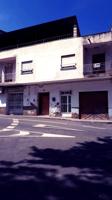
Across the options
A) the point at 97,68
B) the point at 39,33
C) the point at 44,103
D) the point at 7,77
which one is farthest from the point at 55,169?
the point at 39,33

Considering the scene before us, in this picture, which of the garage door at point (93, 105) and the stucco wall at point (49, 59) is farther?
the stucco wall at point (49, 59)

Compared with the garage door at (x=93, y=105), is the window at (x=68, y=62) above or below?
above

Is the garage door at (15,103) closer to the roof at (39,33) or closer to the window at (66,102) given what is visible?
the window at (66,102)

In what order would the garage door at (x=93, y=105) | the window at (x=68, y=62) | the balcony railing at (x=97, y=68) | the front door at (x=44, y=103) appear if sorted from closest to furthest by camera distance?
the garage door at (x=93, y=105), the balcony railing at (x=97, y=68), the window at (x=68, y=62), the front door at (x=44, y=103)

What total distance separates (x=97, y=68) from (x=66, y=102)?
13.3ft

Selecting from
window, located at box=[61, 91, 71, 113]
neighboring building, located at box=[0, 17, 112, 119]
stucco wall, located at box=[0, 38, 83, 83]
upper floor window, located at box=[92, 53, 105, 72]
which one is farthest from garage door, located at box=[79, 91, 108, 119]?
upper floor window, located at box=[92, 53, 105, 72]

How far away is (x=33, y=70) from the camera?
23.3 meters

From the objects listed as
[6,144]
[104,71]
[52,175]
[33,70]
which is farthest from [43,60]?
[52,175]

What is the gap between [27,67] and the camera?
78.4 ft

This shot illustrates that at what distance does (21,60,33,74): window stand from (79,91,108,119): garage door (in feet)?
18.8

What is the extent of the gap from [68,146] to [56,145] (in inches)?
17.6

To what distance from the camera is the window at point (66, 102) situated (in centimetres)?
2172

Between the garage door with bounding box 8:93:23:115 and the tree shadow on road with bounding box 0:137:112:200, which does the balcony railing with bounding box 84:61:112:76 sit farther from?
the tree shadow on road with bounding box 0:137:112:200

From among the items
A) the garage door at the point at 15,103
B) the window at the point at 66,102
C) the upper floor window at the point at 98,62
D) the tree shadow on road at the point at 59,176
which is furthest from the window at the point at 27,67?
the tree shadow on road at the point at 59,176
